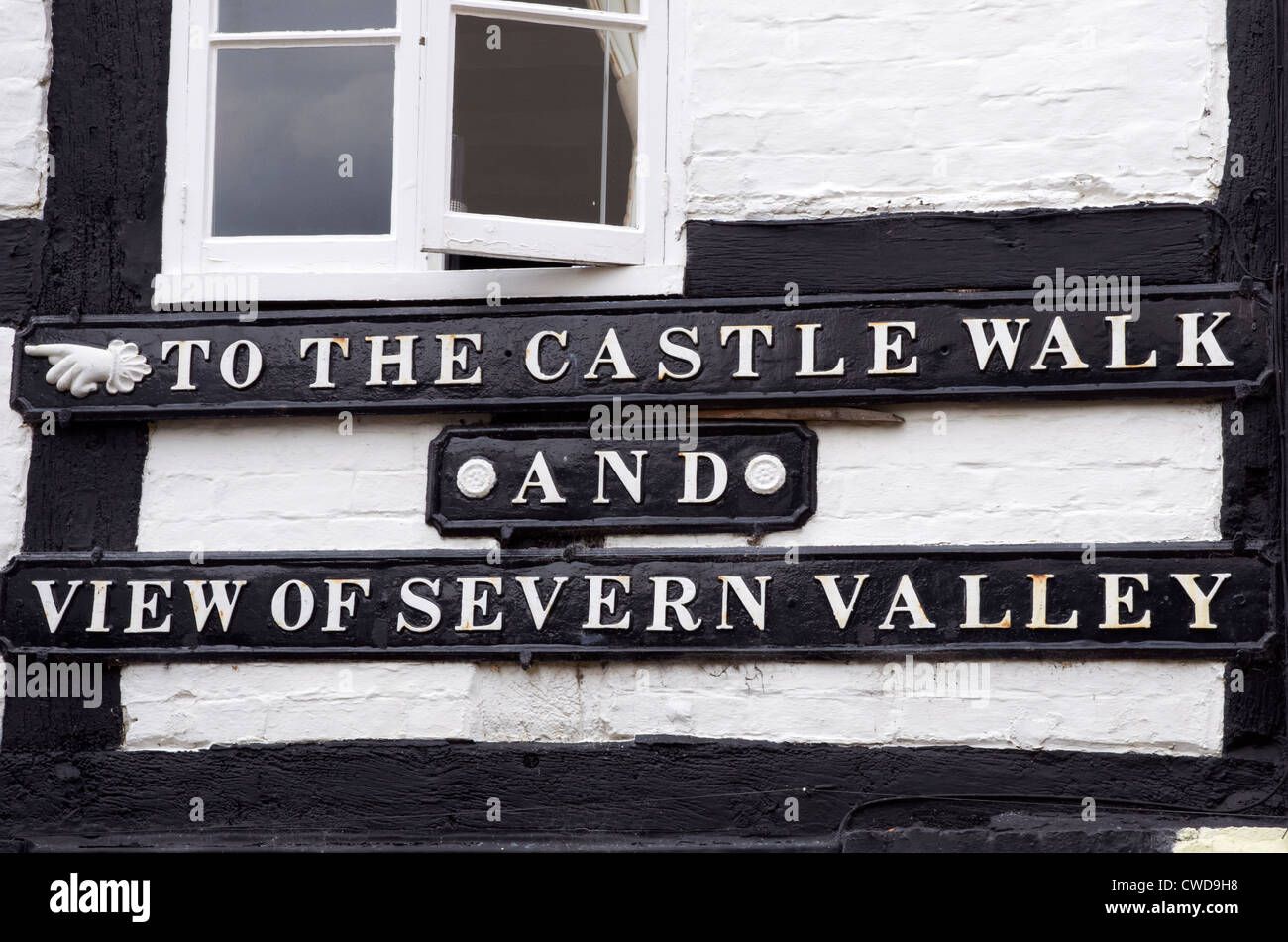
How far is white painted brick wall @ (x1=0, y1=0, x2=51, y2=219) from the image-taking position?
490 cm

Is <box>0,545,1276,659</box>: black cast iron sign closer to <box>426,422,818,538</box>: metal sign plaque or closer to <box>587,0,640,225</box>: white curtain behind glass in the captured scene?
<box>426,422,818,538</box>: metal sign plaque

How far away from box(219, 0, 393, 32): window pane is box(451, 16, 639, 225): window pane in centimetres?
37

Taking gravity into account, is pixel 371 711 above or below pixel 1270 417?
below

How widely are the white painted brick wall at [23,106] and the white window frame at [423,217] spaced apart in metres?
0.40

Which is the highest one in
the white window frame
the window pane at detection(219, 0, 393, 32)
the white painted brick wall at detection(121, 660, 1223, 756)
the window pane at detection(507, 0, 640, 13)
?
the window pane at detection(507, 0, 640, 13)

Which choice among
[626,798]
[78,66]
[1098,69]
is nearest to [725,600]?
[626,798]

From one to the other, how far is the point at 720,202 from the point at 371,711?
5.86ft

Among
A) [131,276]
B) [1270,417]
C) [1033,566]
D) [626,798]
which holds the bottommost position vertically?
[626,798]

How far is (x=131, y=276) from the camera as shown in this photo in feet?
15.9

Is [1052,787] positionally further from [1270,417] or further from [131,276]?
[131,276]

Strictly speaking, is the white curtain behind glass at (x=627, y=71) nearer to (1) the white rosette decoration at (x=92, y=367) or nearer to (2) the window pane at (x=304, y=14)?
(2) the window pane at (x=304, y=14)

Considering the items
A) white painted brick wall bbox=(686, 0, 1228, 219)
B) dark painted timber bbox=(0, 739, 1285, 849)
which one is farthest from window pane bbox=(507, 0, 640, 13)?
dark painted timber bbox=(0, 739, 1285, 849)

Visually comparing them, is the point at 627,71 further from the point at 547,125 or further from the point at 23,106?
the point at 23,106

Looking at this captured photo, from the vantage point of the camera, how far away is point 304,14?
5027 millimetres
